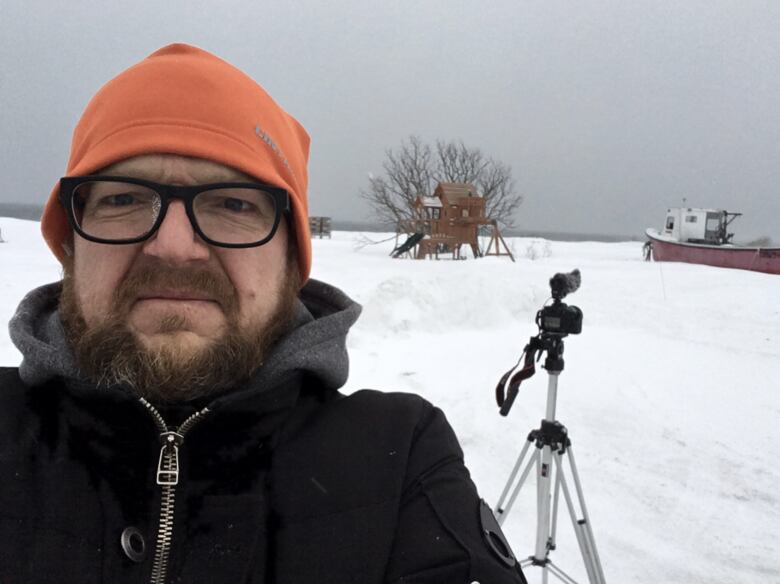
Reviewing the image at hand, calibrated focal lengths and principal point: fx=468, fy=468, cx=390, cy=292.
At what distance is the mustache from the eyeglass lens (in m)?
0.11

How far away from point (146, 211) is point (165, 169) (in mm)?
140

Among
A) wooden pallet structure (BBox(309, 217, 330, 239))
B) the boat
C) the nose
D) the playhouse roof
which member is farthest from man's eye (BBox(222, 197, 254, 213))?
wooden pallet structure (BBox(309, 217, 330, 239))

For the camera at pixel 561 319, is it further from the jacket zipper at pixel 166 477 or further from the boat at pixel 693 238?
the boat at pixel 693 238

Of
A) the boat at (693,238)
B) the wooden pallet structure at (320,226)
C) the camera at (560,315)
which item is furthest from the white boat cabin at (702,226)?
the camera at (560,315)

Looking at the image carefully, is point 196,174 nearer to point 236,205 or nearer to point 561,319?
point 236,205

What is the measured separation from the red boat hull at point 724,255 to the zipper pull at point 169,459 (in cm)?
2003

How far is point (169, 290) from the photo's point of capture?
1.34m

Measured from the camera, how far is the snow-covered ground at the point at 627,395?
3.07 metres

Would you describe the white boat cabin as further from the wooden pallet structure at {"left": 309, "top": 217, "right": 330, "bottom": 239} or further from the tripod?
the tripod

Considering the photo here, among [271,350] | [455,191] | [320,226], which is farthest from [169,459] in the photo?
[320,226]

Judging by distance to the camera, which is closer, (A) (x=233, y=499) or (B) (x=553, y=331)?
(A) (x=233, y=499)

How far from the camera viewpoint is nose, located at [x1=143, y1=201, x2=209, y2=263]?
1344 millimetres

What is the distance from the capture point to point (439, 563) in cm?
117

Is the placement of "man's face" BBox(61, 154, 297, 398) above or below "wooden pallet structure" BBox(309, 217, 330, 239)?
below
